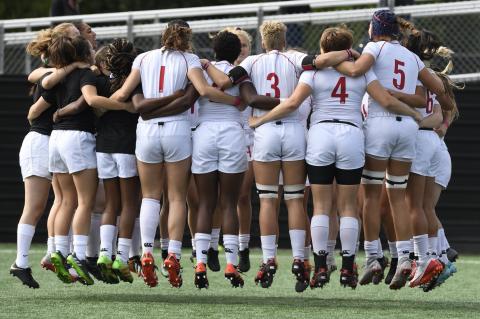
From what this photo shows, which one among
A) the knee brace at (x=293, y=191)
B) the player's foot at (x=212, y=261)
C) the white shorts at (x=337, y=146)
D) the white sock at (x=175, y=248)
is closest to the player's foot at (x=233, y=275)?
the white sock at (x=175, y=248)

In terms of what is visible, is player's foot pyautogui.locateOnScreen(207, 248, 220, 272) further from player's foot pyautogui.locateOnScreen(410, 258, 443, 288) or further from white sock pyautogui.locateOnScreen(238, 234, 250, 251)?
player's foot pyautogui.locateOnScreen(410, 258, 443, 288)

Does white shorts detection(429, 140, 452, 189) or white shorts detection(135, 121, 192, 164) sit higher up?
white shorts detection(135, 121, 192, 164)

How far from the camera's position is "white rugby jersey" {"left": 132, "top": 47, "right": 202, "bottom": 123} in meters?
10.9

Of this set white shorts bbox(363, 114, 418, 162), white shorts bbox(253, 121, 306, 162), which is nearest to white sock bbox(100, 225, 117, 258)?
white shorts bbox(253, 121, 306, 162)

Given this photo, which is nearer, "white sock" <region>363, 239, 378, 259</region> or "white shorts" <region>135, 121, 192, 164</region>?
"white shorts" <region>135, 121, 192, 164</region>

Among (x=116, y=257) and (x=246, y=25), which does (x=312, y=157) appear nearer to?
(x=116, y=257)

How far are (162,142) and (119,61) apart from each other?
0.90 meters

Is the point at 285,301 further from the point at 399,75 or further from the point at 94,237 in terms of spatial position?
the point at 399,75

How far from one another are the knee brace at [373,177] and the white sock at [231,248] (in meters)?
1.24

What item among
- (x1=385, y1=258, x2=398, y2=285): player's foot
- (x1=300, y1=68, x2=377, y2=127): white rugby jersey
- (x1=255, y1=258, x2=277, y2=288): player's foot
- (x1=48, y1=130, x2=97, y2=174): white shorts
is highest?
(x1=300, y1=68, x2=377, y2=127): white rugby jersey

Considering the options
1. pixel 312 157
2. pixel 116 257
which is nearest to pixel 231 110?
pixel 312 157

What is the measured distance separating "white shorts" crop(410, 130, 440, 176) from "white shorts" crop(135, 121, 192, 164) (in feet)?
6.91

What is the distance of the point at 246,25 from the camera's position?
16562 mm

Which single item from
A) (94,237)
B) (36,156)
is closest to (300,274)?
(94,237)
